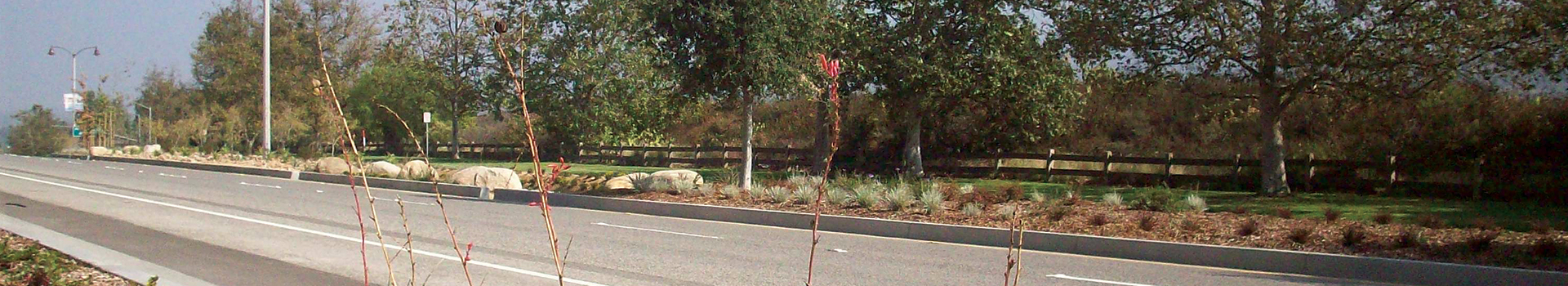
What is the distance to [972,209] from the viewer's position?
17.1 metres

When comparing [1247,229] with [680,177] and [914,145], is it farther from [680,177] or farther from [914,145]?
[914,145]

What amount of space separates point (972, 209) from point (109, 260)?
10.9 metres

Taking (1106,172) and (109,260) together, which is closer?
(109,260)

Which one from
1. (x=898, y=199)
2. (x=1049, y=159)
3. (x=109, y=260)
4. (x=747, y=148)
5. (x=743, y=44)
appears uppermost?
(x=743, y=44)

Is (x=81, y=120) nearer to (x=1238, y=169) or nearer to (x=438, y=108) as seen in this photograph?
(x=438, y=108)

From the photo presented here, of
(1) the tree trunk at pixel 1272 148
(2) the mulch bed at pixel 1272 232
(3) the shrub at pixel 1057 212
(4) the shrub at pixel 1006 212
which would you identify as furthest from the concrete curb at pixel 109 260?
(1) the tree trunk at pixel 1272 148

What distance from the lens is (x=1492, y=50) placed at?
70.2 feet

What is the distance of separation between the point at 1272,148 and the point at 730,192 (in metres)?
11.0

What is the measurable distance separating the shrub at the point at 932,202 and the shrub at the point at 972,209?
1.38ft

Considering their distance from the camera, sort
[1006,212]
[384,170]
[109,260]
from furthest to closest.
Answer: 1. [384,170]
2. [1006,212]
3. [109,260]

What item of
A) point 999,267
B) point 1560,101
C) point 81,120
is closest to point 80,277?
point 999,267

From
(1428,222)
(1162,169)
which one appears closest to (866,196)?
(1428,222)

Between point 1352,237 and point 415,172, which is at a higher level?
point 415,172

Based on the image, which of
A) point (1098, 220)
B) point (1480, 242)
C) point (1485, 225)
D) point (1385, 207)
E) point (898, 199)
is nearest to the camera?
point (1480, 242)
